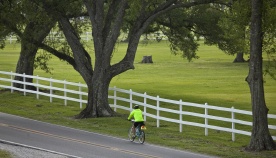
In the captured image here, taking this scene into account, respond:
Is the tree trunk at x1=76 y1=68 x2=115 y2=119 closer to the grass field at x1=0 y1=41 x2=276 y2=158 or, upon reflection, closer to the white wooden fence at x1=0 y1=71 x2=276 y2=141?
the white wooden fence at x1=0 y1=71 x2=276 y2=141

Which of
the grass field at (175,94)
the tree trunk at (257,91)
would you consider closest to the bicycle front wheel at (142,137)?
the grass field at (175,94)

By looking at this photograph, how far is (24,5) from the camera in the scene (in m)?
38.0

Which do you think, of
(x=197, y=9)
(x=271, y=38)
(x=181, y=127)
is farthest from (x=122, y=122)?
(x=197, y=9)

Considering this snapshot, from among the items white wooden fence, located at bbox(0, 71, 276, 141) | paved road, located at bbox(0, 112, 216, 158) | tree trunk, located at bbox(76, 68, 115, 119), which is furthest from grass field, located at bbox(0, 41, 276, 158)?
paved road, located at bbox(0, 112, 216, 158)

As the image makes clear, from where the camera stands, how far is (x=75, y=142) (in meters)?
28.7

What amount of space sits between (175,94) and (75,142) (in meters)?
23.0

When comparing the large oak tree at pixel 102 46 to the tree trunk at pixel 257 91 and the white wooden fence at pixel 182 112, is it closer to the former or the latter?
the white wooden fence at pixel 182 112

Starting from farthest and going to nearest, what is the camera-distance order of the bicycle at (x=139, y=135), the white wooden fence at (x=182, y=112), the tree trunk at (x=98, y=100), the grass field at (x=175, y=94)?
1. the tree trunk at (x=98, y=100)
2. the grass field at (x=175, y=94)
3. the white wooden fence at (x=182, y=112)
4. the bicycle at (x=139, y=135)

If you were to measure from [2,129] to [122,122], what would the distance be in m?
5.88

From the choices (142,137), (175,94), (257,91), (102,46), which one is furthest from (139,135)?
(175,94)

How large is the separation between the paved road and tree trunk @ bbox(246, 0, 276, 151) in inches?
101

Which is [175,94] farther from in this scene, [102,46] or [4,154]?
[4,154]

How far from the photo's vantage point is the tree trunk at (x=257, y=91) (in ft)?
89.1

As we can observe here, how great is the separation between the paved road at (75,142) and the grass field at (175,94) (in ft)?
3.86
